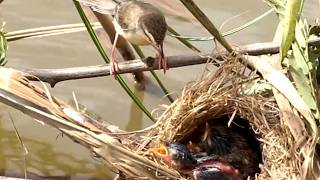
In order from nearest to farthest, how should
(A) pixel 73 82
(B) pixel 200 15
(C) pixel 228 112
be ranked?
(B) pixel 200 15 < (C) pixel 228 112 < (A) pixel 73 82

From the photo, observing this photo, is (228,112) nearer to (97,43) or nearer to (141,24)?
(141,24)

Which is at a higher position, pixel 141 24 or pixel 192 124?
pixel 141 24

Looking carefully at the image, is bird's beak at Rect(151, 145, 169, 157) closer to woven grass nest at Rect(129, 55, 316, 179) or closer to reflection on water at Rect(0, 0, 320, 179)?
woven grass nest at Rect(129, 55, 316, 179)

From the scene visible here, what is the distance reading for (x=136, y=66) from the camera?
318 centimetres

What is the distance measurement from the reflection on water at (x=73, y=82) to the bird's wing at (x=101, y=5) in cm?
65

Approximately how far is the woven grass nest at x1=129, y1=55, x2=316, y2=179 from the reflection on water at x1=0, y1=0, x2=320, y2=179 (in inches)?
31.0

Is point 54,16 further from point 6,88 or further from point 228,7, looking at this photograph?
point 6,88

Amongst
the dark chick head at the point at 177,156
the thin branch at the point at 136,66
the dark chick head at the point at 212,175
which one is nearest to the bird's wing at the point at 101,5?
the thin branch at the point at 136,66

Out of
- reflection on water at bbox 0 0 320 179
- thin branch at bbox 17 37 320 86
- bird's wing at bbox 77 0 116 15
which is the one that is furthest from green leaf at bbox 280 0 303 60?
reflection on water at bbox 0 0 320 179

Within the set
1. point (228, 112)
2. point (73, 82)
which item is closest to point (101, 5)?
point (73, 82)

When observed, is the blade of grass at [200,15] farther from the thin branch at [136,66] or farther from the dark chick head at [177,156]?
the dark chick head at [177,156]

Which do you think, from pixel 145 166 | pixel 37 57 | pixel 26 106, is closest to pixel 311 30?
pixel 145 166

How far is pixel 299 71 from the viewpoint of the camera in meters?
3.13

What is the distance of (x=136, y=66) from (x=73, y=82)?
1375 millimetres
